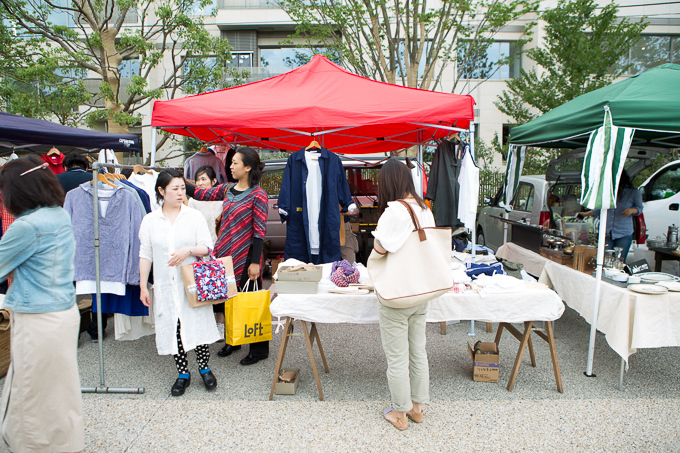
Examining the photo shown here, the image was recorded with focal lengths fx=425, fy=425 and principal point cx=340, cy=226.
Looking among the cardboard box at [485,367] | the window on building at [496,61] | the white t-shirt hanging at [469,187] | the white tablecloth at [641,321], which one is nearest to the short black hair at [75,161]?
the white t-shirt hanging at [469,187]

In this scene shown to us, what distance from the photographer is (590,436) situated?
8.86 ft

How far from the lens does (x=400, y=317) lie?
8.68 ft

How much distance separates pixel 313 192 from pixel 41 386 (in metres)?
2.96

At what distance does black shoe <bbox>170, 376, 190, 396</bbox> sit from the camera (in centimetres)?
320

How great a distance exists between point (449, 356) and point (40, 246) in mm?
3324

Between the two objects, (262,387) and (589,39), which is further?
(589,39)

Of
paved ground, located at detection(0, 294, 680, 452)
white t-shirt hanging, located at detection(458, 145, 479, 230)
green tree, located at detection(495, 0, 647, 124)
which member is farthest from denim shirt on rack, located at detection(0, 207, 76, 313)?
green tree, located at detection(495, 0, 647, 124)

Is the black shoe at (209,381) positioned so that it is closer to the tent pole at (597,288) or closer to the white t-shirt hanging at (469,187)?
the white t-shirt hanging at (469,187)

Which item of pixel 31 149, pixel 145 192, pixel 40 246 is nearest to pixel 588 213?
pixel 145 192

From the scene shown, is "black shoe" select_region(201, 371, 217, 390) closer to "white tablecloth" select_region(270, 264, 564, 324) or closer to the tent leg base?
the tent leg base

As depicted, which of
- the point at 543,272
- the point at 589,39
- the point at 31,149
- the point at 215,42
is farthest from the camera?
the point at 589,39

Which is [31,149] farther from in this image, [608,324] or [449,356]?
[608,324]

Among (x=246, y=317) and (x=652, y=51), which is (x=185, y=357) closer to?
(x=246, y=317)

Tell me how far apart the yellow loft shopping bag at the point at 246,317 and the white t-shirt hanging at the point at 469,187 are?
7.92 ft
